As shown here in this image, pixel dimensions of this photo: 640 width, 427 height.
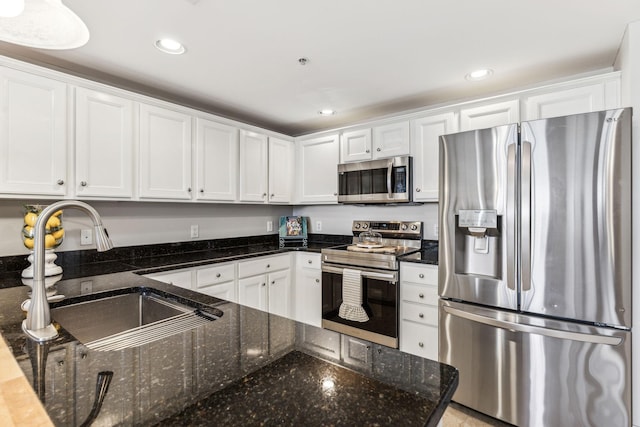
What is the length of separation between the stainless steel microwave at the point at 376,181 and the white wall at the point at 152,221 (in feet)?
3.48

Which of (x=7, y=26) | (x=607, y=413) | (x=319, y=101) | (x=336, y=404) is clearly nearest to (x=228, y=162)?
(x=319, y=101)

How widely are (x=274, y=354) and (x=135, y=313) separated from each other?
3.56ft

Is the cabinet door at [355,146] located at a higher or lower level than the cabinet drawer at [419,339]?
higher

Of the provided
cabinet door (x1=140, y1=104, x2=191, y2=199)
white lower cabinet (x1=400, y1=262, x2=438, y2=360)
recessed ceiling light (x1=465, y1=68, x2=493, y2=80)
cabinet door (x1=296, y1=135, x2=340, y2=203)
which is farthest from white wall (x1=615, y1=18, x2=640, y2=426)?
cabinet door (x1=140, y1=104, x2=191, y2=199)

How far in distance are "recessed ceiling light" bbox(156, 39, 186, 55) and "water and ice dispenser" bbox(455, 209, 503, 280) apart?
1.94 m

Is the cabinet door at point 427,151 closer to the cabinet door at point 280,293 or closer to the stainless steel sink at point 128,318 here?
the cabinet door at point 280,293

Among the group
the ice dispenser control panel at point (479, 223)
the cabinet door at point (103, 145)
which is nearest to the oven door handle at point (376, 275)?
the ice dispenser control panel at point (479, 223)

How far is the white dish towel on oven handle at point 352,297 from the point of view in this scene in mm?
2570

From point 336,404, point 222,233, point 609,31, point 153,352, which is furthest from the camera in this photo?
point 222,233

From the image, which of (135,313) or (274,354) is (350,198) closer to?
(135,313)

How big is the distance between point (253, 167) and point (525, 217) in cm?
229

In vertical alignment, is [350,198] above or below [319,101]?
below

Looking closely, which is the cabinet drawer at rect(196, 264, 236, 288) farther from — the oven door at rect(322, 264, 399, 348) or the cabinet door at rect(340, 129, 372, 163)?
the cabinet door at rect(340, 129, 372, 163)

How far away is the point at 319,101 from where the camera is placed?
2850 millimetres
